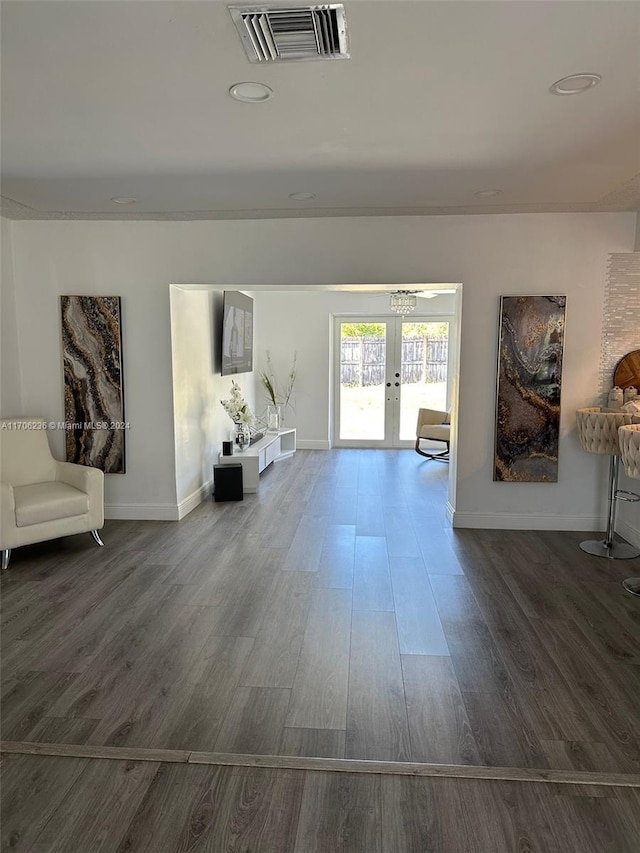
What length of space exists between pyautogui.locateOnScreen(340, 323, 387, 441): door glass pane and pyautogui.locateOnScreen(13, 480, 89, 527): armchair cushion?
16.3 ft

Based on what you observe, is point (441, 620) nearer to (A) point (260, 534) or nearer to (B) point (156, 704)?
(B) point (156, 704)

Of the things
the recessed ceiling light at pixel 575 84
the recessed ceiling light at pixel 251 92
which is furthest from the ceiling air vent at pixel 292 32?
the recessed ceiling light at pixel 575 84

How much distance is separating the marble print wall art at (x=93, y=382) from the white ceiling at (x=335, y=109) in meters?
0.93

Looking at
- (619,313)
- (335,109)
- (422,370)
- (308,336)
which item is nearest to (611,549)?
(619,313)

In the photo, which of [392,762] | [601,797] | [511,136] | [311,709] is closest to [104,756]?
[311,709]

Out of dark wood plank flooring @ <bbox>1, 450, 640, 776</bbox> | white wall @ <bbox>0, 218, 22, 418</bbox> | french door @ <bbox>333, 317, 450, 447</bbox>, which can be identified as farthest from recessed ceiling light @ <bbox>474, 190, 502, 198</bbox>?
french door @ <bbox>333, 317, 450, 447</bbox>

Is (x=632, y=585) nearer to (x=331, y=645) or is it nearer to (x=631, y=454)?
(x=631, y=454)

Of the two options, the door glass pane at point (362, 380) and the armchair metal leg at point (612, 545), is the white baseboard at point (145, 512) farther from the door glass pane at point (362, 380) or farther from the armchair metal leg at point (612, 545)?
the door glass pane at point (362, 380)

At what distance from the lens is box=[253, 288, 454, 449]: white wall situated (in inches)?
323

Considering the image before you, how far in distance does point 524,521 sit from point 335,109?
3.49 m

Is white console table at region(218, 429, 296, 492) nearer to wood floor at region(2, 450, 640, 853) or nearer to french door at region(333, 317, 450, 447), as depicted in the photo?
french door at region(333, 317, 450, 447)

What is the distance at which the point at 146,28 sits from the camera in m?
1.89

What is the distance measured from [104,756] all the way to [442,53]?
2.83 meters

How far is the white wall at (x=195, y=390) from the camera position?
4.91m
